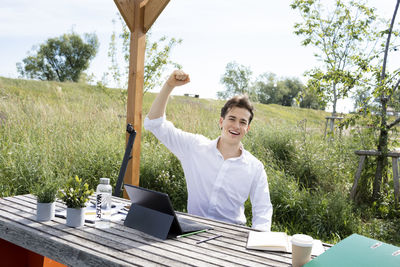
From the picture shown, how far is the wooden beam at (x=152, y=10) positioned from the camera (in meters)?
3.33

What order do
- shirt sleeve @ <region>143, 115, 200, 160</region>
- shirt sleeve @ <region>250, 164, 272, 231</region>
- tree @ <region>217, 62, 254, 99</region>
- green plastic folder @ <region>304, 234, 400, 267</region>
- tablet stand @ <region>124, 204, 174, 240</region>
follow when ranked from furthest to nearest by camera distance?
1. tree @ <region>217, 62, 254, 99</region>
2. shirt sleeve @ <region>143, 115, 200, 160</region>
3. shirt sleeve @ <region>250, 164, 272, 231</region>
4. tablet stand @ <region>124, 204, 174, 240</region>
5. green plastic folder @ <region>304, 234, 400, 267</region>

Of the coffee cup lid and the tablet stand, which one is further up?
the coffee cup lid

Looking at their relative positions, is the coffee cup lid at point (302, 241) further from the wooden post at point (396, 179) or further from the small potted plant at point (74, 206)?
the wooden post at point (396, 179)

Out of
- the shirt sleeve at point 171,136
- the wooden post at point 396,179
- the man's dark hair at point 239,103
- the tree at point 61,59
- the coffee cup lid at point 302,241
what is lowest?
the wooden post at point 396,179

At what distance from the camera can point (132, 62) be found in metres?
3.48

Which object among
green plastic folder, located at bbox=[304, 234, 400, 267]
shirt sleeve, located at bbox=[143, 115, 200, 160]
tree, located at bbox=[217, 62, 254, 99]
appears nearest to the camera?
green plastic folder, located at bbox=[304, 234, 400, 267]

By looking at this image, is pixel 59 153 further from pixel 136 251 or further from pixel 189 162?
pixel 136 251

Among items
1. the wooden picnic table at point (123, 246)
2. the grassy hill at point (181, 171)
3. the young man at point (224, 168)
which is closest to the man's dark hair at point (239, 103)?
the young man at point (224, 168)

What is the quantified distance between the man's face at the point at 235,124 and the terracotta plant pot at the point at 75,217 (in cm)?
108

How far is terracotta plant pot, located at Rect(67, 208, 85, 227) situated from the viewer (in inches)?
69.6

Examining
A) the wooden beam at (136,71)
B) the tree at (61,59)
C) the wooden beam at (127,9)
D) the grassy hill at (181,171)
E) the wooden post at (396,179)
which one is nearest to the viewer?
the wooden beam at (127,9)

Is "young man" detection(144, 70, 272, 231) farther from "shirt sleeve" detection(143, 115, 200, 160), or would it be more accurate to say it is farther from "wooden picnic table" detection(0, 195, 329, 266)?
"wooden picnic table" detection(0, 195, 329, 266)

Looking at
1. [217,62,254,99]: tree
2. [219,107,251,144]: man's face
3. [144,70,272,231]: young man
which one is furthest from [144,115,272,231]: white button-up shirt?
[217,62,254,99]: tree

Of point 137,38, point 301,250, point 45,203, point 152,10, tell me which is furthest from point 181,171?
point 301,250
